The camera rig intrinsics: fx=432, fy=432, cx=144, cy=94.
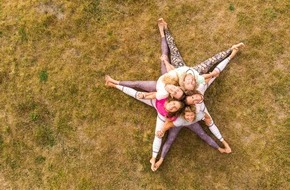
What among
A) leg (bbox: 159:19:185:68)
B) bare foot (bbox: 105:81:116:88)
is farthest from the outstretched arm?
bare foot (bbox: 105:81:116:88)

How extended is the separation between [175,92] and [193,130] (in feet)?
5.95

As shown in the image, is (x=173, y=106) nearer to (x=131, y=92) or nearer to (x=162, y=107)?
(x=162, y=107)

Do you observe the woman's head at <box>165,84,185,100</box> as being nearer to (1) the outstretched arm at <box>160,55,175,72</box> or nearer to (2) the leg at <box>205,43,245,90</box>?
(1) the outstretched arm at <box>160,55,175,72</box>

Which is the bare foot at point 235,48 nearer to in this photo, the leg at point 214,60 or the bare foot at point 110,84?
the leg at point 214,60

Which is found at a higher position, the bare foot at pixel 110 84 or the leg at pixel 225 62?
the leg at pixel 225 62

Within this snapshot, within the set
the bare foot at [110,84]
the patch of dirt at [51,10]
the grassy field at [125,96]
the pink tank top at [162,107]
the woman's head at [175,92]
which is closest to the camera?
the woman's head at [175,92]

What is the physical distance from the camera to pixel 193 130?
905cm

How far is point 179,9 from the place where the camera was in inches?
387

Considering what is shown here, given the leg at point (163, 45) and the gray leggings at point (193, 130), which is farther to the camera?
the leg at point (163, 45)

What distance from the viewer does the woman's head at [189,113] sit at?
25.1 ft

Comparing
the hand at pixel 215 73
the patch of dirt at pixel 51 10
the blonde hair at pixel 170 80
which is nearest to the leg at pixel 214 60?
the hand at pixel 215 73

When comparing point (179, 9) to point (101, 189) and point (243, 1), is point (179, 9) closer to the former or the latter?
point (243, 1)

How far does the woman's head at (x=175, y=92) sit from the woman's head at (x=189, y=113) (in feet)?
0.80

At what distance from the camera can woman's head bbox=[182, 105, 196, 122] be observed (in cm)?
766
